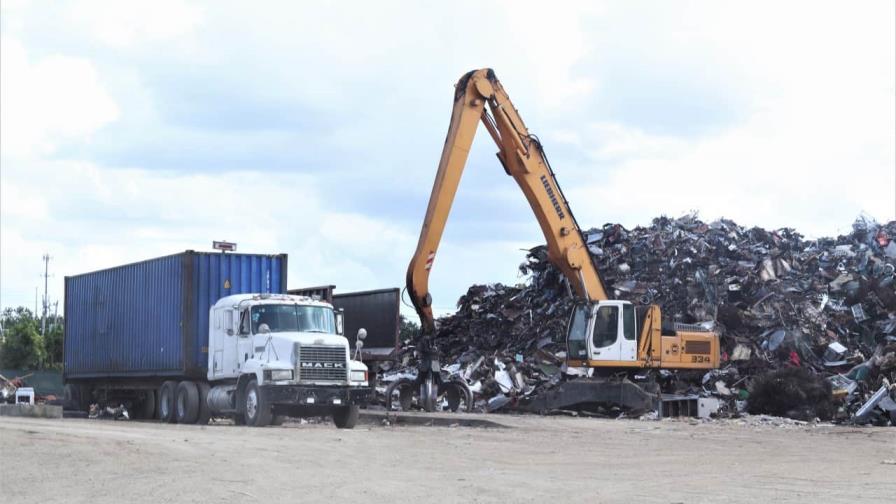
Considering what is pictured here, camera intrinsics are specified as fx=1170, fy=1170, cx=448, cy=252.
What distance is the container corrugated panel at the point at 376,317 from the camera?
3316 cm

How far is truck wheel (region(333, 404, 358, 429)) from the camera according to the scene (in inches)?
963

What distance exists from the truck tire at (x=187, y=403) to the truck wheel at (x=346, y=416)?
355 cm

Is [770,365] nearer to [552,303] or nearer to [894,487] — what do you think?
[552,303]

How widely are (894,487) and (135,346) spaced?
20.3 meters

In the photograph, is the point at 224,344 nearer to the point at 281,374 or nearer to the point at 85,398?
the point at 281,374

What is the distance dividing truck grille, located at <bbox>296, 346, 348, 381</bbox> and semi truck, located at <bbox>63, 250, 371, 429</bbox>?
20mm

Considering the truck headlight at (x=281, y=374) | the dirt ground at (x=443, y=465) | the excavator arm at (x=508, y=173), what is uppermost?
the excavator arm at (x=508, y=173)

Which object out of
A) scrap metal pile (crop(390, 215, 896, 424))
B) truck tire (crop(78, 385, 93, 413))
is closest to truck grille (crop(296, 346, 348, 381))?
scrap metal pile (crop(390, 215, 896, 424))

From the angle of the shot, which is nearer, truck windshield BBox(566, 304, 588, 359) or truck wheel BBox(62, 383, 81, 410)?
truck windshield BBox(566, 304, 588, 359)

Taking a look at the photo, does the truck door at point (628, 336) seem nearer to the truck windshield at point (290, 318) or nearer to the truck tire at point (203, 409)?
the truck windshield at point (290, 318)

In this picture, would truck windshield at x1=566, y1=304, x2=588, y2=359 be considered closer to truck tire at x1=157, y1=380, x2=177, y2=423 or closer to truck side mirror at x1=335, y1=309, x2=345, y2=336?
truck side mirror at x1=335, y1=309, x2=345, y2=336

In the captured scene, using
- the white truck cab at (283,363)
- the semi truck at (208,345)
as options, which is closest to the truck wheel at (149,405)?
the semi truck at (208,345)

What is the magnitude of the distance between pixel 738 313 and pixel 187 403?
55.4 feet

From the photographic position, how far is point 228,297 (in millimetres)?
26062
